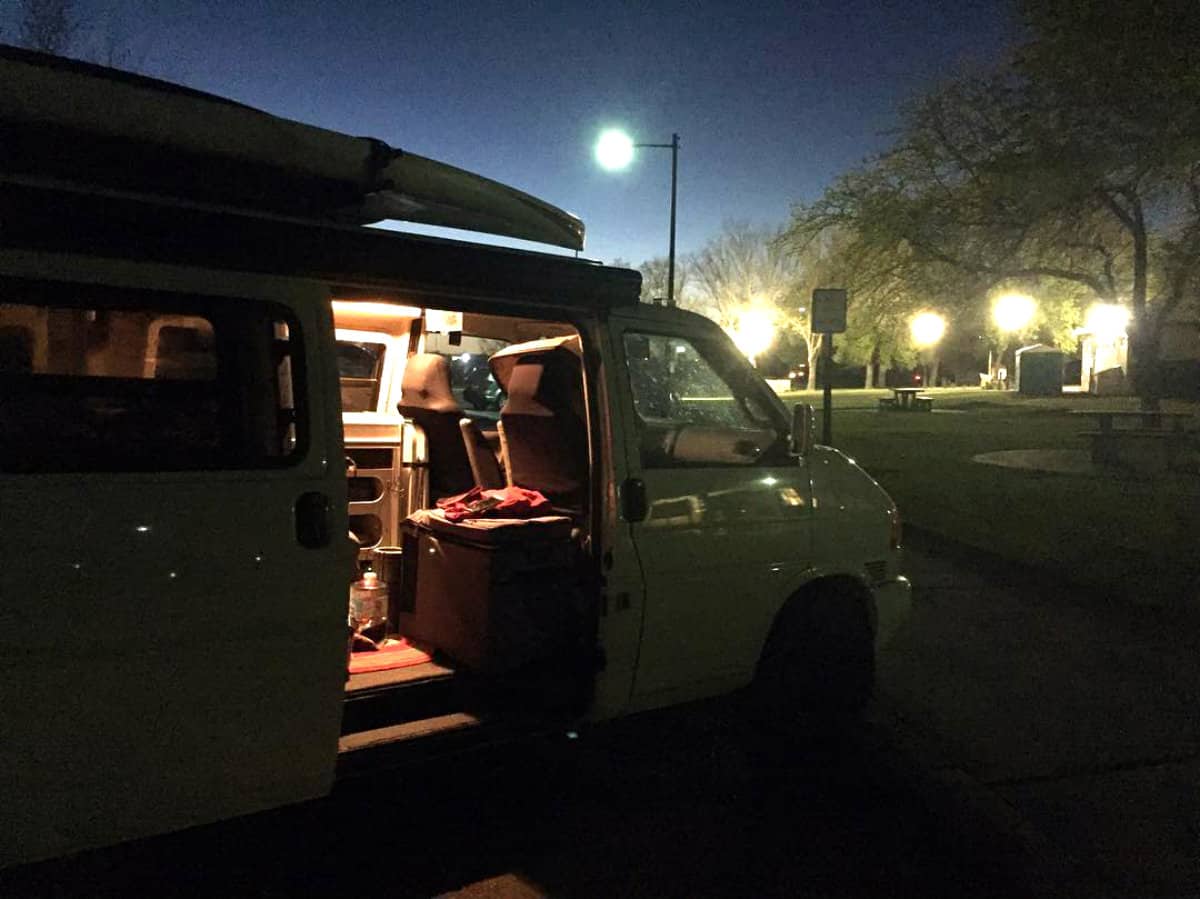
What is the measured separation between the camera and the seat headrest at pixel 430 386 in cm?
523

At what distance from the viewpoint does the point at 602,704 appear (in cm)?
409

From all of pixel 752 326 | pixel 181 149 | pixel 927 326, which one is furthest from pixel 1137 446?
pixel 752 326

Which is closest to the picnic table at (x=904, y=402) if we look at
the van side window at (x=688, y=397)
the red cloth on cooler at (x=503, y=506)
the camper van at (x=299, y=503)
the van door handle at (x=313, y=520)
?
the camper van at (x=299, y=503)

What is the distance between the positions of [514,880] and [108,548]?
1.95 m

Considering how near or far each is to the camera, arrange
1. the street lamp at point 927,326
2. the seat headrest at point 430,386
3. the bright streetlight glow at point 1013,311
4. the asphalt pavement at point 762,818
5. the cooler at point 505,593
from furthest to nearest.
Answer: the bright streetlight glow at point 1013,311 → the street lamp at point 927,326 → the seat headrest at point 430,386 → the cooler at point 505,593 → the asphalt pavement at point 762,818

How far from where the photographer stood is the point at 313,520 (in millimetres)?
3186

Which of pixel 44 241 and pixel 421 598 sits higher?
pixel 44 241

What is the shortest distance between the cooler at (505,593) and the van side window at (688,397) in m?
0.58

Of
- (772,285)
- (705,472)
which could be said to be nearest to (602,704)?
(705,472)

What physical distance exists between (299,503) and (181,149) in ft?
3.79

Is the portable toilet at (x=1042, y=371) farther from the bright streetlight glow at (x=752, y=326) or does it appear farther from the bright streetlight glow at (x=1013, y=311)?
the bright streetlight glow at (x=752, y=326)

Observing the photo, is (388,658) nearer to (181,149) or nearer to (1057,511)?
(181,149)

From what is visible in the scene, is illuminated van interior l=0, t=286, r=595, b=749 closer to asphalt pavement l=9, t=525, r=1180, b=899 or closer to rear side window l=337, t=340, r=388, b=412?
rear side window l=337, t=340, r=388, b=412

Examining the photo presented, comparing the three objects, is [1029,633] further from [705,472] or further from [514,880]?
[514,880]
